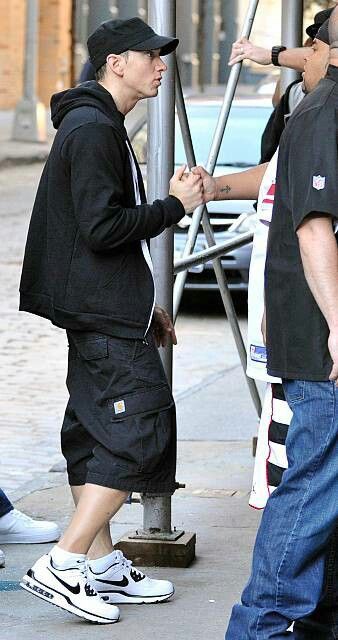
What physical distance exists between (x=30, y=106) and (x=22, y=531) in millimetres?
26654

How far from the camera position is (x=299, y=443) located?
13.3ft

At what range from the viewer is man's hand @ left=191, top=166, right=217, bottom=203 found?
16.2ft

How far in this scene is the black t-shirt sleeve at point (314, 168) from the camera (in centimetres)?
386

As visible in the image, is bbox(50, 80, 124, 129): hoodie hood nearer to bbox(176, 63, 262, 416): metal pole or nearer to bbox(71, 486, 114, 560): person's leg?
bbox(176, 63, 262, 416): metal pole

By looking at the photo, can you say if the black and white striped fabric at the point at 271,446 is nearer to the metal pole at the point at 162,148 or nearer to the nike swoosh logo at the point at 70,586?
the nike swoosh logo at the point at 70,586

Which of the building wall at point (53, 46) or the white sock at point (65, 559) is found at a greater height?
the white sock at point (65, 559)

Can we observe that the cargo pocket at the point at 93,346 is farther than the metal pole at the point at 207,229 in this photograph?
No

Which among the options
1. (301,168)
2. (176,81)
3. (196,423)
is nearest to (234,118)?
(196,423)

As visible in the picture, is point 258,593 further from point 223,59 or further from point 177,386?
point 223,59

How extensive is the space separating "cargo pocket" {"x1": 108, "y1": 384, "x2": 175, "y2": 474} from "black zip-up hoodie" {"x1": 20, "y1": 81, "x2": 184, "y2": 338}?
0.22m

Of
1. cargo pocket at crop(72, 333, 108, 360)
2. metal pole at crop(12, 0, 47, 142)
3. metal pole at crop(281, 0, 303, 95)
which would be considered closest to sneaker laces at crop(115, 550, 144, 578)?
cargo pocket at crop(72, 333, 108, 360)

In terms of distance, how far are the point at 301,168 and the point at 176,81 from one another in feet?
5.87

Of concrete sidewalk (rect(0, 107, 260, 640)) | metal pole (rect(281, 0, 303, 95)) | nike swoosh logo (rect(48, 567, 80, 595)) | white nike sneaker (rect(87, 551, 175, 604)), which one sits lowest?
concrete sidewalk (rect(0, 107, 260, 640))

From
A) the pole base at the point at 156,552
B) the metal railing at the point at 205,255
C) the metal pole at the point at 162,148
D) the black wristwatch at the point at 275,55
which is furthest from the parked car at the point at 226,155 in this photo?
the pole base at the point at 156,552
